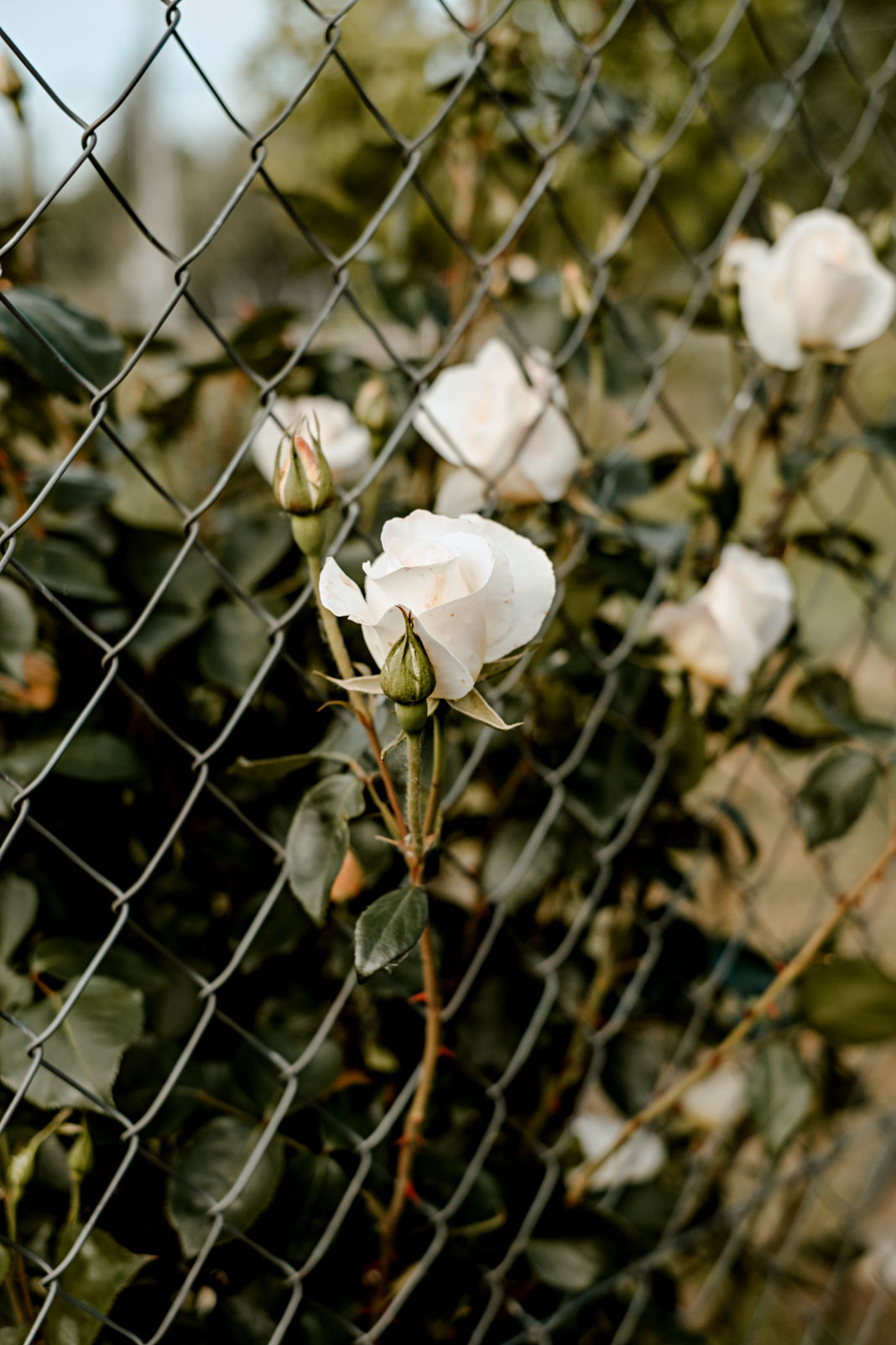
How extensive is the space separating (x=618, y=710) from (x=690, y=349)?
2644mm

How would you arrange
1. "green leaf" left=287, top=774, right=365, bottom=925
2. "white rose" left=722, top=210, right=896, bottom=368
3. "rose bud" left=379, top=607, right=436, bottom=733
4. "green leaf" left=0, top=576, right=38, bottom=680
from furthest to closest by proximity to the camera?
"white rose" left=722, top=210, right=896, bottom=368 → "green leaf" left=0, top=576, right=38, bottom=680 → "green leaf" left=287, top=774, right=365, bottom=925 → "rose bud" left=379, top=607, right=436, bottom=733

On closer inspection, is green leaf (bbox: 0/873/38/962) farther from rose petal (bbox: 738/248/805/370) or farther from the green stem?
rose petal (bbox: 738/248/805/370)

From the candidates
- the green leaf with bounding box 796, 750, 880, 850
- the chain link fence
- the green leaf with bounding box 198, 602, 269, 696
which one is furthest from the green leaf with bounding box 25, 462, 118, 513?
the green leaf with bounding box 796, 750, 880, 850

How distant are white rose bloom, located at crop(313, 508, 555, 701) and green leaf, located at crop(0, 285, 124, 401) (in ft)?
0.83

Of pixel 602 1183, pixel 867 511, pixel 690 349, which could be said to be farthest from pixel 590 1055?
pixel 867 511

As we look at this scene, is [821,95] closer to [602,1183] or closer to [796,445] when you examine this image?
[796,445]

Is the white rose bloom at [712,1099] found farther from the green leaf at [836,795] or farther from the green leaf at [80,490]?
the green leaf at [80,490]

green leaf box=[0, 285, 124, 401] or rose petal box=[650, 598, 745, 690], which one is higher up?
rose petal box=[650, 598, 745, 690]

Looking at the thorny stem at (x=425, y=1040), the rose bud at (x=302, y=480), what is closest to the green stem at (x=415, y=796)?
the thorny stem at (x=425, y=1040)

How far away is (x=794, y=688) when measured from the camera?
0.81 m

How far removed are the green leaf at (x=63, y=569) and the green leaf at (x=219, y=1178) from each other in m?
0.33

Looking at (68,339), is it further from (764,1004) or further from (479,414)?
(764,1004)

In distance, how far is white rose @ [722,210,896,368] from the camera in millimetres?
692

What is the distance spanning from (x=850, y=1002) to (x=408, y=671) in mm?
545
